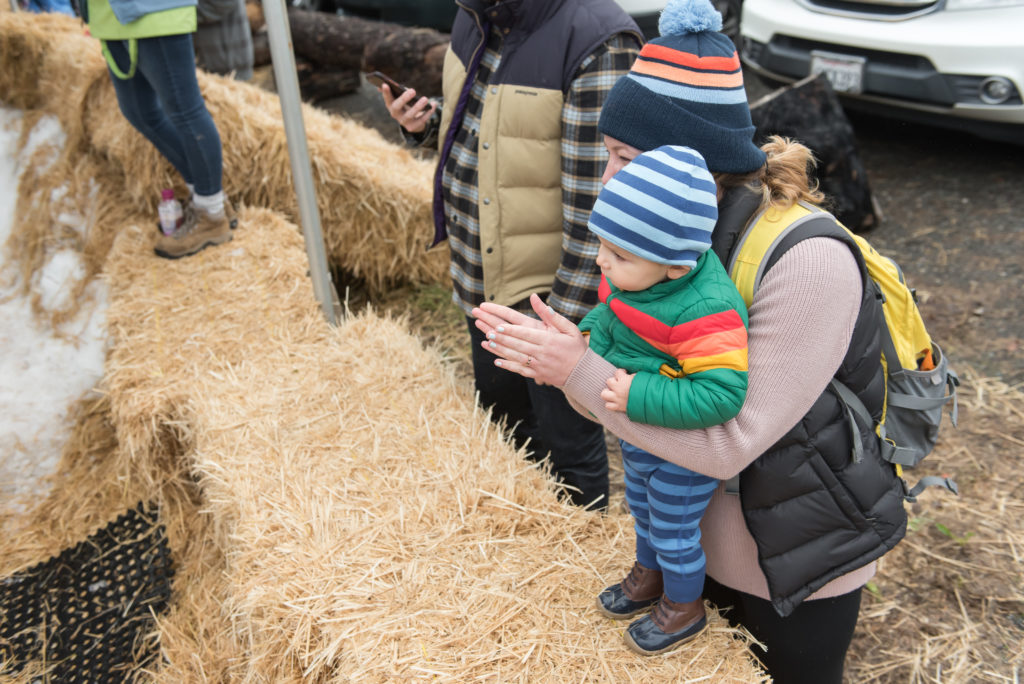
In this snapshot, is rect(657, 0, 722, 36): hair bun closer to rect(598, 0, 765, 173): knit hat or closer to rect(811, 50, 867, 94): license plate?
rect(598, 0, 765, 173): knit hat

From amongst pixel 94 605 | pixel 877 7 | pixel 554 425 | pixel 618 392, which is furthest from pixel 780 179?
pixel 877 7

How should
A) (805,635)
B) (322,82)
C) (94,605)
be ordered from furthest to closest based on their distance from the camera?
(322,82) → (94,605) → (805,635)

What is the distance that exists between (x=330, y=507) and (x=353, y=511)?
7 centimetres

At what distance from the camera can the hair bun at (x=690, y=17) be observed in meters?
1.43

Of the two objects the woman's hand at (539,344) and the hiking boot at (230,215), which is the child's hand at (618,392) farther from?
the hiking boot at (230,215)

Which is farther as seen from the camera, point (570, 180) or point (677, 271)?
point (570, 180)

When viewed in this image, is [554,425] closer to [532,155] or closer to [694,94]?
[532,155]

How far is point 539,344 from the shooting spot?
4.91 ft

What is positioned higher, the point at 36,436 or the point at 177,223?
the point at 177,223

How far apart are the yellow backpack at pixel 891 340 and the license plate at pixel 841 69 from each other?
3780 mm

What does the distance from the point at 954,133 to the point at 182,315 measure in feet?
17.9

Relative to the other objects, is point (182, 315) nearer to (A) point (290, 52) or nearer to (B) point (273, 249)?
(B) point (273, 249)

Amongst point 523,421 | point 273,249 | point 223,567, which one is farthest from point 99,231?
point 523,421

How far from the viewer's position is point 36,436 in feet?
11.4
